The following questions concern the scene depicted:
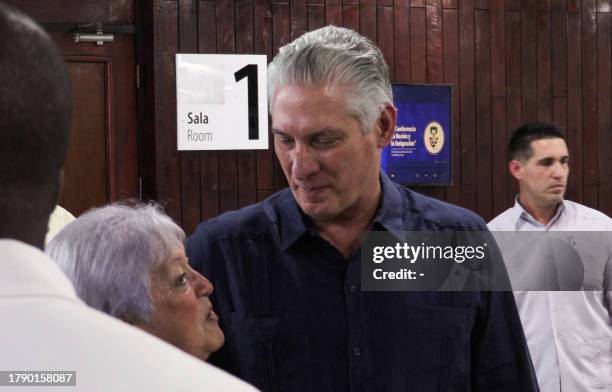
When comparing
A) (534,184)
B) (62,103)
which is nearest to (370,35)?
(534,184)

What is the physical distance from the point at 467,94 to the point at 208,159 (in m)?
1.80

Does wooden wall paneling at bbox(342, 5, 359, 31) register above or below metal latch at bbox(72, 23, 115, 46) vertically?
above

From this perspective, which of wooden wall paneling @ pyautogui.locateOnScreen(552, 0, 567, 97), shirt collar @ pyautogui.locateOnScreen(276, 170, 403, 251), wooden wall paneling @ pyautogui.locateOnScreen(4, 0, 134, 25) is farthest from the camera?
wooden wall paneling @ pyautogui.locateOnScreen(552, 0, 567, 97)

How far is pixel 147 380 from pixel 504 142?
6158 millimetres

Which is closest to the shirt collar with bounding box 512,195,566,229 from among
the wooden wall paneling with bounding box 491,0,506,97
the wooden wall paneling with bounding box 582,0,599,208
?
the wooden wall paneling with bounding box 491,0,506,97

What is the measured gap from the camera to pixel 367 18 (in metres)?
6.38

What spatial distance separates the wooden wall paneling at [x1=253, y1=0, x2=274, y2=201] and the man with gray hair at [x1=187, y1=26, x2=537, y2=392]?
3851 mm

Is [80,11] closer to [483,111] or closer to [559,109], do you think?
[483,111]

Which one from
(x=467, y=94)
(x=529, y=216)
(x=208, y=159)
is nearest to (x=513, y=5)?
(x=467, y=94)

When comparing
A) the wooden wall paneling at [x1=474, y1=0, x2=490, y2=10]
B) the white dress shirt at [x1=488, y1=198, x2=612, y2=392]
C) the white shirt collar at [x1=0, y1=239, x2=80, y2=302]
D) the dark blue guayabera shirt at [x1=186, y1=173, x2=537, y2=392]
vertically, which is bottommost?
the white dress shirt at [x1=488, y1=198, x2=612, y2=392]

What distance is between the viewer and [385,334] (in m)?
2.15

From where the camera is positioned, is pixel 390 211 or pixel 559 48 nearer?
pixel 390 211

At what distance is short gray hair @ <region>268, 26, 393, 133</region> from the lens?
210 centimetres

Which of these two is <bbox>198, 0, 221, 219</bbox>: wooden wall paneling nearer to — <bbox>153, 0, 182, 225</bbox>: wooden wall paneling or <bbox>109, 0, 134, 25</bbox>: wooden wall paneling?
<bbox>153, 0, 182, 225</bbox>: wooden wall paneling
